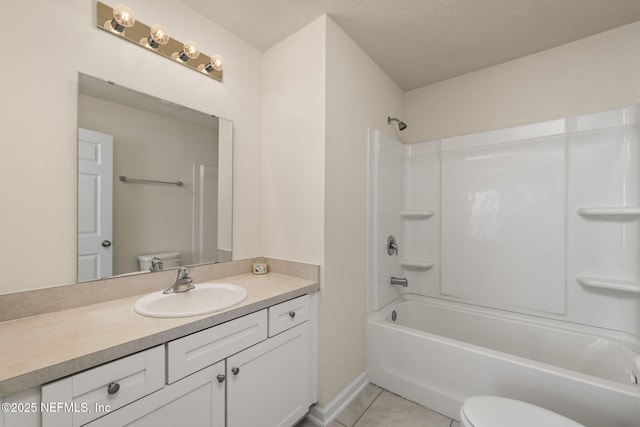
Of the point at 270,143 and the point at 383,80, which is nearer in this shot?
the point at 270,143

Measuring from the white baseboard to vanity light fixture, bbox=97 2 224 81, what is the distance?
2170 millimetres

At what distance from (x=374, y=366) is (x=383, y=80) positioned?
2.31 meters

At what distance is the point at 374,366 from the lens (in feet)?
6.31

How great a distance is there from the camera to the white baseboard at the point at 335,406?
61.5 inches

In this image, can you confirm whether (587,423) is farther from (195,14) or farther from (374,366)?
(195,14)

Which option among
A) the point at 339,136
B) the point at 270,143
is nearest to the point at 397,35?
the point at 339,136

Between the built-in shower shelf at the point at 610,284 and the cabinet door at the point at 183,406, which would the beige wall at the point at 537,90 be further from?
the cabinet door at the point at 183,406

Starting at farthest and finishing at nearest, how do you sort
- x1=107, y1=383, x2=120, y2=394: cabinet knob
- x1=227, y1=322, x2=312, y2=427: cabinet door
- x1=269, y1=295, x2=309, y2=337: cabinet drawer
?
x1=269, y1=295, x2=309, y2=337: cabinet drawer, x1=227, y1=322, x2=312, y2=427: cabinet door, x1=107, y1=383, x2=120, y2=394: cabinet knob

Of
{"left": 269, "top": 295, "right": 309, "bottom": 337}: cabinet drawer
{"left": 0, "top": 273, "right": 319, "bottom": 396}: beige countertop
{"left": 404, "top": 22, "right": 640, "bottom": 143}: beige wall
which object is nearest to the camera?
{"left": 0, "top": 273, "right": 319, "bottom": 396}: beige countertop

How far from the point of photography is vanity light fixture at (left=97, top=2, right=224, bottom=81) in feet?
4.04

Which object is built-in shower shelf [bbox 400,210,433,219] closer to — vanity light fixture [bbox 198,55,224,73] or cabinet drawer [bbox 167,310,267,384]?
cabinet drawer [bbox 167,310,267,384]

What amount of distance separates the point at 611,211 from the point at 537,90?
1.01 m

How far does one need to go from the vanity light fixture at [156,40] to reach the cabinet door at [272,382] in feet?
5.28

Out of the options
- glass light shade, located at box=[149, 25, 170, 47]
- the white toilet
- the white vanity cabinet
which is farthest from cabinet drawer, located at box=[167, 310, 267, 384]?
glass light shade, located at box=[149, 25, 170, 47]
